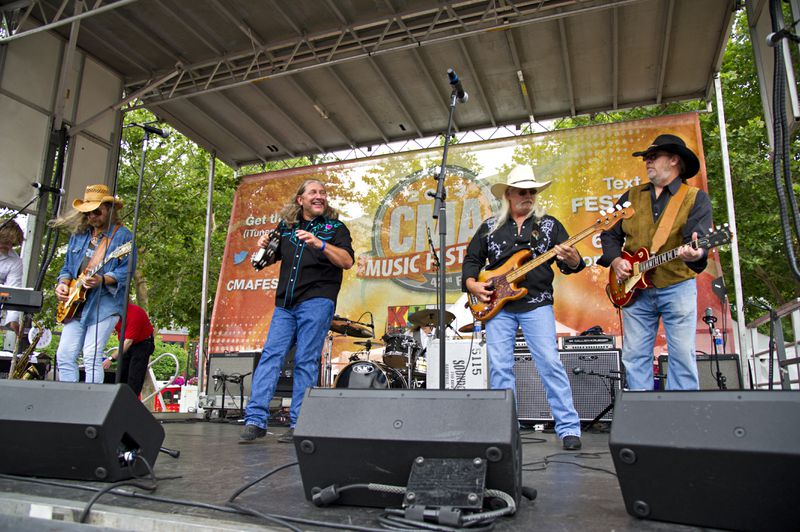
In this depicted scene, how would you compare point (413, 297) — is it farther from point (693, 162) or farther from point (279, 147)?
point (693, 162)

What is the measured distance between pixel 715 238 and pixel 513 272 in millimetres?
1172

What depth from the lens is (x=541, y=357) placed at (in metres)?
3.54

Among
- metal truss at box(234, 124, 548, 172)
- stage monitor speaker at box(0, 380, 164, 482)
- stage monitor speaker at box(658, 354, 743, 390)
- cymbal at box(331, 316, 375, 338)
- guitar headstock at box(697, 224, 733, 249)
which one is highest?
metal truss at box(234, 124, 548, 172)

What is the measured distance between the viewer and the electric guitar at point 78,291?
3840 mm

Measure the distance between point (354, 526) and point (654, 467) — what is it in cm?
82

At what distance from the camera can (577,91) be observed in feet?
25.4

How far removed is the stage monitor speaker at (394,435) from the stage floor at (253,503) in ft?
0.36

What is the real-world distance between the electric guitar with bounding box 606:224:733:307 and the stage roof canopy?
3.70m

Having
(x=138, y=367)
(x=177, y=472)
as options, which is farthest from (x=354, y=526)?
(x=138, y=367)

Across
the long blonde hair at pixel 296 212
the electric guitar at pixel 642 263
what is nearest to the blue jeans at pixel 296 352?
the long blonde hair at pixel 296 212

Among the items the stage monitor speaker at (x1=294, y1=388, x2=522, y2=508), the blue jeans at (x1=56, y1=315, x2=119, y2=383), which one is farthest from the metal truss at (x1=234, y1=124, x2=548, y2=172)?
the stage monitor speaker at (x1=294, y1=388, x2=522, y2=508)

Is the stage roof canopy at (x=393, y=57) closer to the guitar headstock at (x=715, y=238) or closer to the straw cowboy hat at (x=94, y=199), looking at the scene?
the straw cowboy hat at (x=94, y=199)

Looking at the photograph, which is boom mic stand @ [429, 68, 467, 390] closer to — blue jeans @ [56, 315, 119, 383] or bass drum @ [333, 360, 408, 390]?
blue jeans @ [56, 315, 119, 383]

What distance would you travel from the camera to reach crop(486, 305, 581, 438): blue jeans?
11.3 feet
